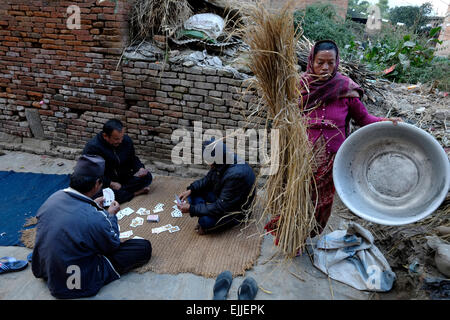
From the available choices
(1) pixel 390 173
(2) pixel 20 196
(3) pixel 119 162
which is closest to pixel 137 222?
(3) pixel 119 162

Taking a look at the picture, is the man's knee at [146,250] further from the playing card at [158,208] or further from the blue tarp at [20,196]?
the blue tarp at [20,196]

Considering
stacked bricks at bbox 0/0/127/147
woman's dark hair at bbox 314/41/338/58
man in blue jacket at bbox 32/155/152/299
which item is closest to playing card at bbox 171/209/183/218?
man in blue jacket at bbox 32/155/152/299

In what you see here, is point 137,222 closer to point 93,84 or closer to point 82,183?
point 82,183

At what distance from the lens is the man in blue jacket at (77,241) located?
2.13 meters

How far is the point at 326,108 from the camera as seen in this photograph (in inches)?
95.1

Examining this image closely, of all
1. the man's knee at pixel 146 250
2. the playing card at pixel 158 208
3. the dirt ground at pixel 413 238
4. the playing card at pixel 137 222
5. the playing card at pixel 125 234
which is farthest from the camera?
the playing card at pixel 158 208

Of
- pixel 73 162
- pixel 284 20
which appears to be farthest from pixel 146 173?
pixel 284 20

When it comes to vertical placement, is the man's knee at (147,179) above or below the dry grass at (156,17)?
below

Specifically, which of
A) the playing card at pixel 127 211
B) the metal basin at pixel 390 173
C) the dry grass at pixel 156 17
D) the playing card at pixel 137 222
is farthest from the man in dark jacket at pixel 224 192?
the dry grass at pixel 156 17

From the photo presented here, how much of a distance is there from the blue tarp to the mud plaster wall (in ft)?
2.39

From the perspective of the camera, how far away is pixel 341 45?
9.74 meters

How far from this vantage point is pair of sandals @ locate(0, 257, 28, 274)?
8.39ft

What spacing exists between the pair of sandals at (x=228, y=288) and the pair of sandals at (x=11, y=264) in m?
1.84

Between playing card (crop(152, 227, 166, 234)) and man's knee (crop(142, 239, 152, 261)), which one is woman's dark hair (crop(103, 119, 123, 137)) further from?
man's knee (crop(142, 239, 152, 261))
